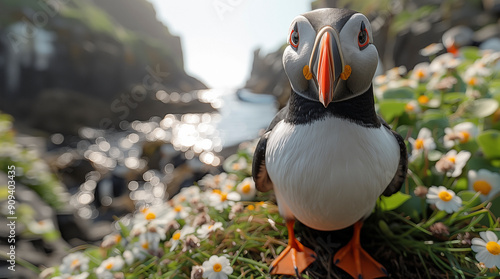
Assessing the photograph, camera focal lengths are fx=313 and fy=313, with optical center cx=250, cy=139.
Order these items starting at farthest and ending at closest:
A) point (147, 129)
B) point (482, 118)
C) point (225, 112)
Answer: point (225, 112) → point (147, 129) → point (482, 118)

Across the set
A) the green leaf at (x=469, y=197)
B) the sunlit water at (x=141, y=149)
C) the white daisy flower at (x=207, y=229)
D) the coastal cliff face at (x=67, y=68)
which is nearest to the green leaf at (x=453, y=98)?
the green leaf at (x=469, y=197)

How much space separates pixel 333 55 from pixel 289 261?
0.57m

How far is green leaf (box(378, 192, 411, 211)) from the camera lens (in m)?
0.97

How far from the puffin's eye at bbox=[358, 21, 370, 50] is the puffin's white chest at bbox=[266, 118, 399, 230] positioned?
0.17 meters

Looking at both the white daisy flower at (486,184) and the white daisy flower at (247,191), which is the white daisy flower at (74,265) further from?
the white daisy flower at (486,184)

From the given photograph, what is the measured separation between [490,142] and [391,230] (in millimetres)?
506

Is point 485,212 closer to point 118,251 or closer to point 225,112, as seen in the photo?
point 118,251

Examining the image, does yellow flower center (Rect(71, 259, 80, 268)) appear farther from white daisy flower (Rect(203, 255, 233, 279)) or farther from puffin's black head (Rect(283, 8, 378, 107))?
puffin's black head (Rect(283, 8, 378, 107))

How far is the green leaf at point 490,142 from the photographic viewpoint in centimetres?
109

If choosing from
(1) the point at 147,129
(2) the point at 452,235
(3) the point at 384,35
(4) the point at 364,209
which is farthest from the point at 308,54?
(1) the point at 147,129

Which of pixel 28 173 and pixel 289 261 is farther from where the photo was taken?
pixel 28 173

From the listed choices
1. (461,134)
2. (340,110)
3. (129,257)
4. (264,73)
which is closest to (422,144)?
(461,134)

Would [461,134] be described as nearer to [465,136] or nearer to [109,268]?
[465,136]

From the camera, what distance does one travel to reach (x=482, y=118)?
1313mm
